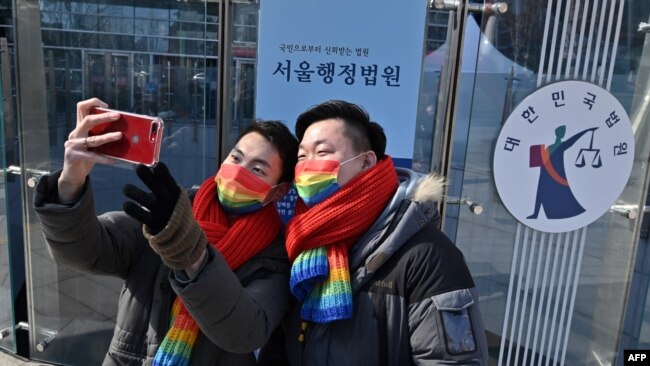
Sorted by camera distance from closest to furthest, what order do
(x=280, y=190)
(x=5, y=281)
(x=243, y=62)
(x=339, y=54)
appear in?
(x=280, y=190), (x=339, y=54), (x=243, y=62), (x=5, y=281)

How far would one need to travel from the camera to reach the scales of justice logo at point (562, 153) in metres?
2.90

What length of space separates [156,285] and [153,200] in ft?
1.64

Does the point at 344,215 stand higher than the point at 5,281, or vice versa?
the point at 344,215

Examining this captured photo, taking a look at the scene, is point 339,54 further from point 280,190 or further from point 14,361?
point 14,361

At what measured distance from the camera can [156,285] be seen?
1.66 meters

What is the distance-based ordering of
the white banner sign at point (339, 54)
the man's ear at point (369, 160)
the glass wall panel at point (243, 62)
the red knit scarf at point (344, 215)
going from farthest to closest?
the glass wall panel at point (243, 62), the white banner sign at point (339, 54), the man's ear at point (369, 160), the red knit scarf at point (344, 215)

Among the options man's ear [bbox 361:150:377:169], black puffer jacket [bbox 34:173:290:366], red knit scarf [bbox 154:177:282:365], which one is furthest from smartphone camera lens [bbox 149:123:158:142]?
man's ear [bbox 361:150:377:169]

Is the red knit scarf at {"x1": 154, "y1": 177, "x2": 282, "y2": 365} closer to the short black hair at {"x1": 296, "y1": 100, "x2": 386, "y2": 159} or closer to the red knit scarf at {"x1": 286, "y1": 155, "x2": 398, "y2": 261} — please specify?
the red knit scarf at {"x1": 286, "y1": 155, "x2": 398, "y2": 261}

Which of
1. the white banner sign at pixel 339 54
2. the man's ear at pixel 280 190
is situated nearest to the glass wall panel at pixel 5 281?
the white banner sign at pixel 339 54

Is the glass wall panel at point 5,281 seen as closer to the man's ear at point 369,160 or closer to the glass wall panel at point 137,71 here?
the glass wall panel at point 137,71

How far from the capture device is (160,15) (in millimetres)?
2951

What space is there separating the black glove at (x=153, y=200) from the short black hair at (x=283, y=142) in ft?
1.88

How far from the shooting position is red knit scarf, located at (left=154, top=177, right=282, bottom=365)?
157 cm

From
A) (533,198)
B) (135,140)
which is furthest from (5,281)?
(533,198)
